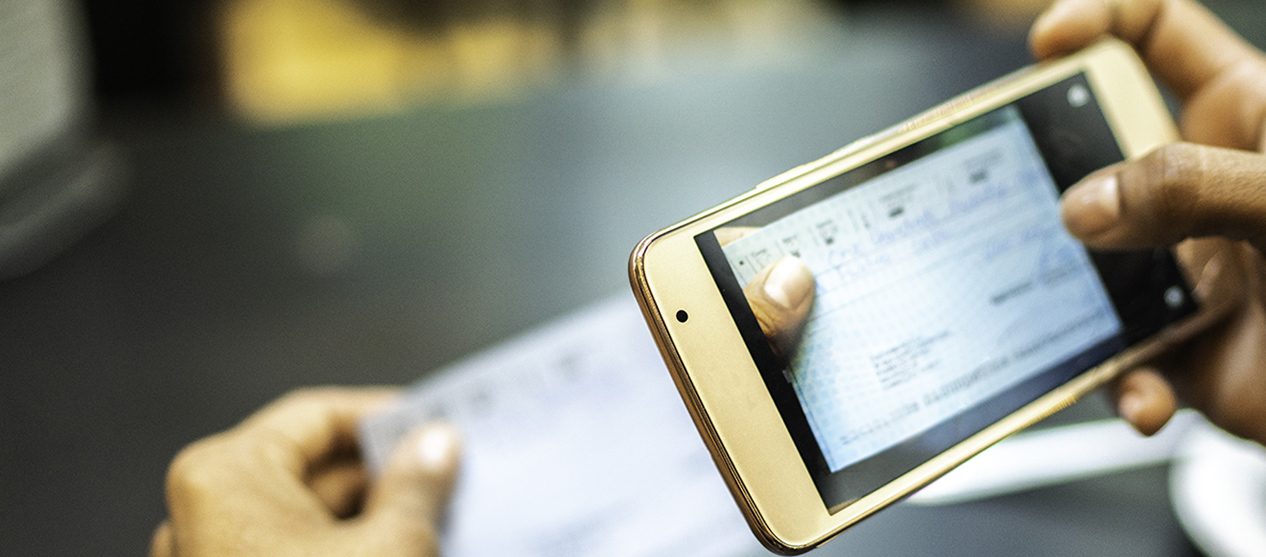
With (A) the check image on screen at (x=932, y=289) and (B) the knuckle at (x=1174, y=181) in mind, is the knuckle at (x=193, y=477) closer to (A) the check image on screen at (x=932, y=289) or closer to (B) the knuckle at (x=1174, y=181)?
(A) the check image on screen at (x=932, y=289)

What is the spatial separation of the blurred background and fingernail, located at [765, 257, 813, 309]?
0.19 metres

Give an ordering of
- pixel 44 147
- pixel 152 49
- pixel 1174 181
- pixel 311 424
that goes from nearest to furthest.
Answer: pixel 1174 181 → pixel 311 424 → pixel 44 147 → pixel 152 49

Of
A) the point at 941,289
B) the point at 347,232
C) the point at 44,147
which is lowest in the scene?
the point at 941,289

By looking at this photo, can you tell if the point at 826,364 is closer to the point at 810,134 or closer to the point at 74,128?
the point at 810,134

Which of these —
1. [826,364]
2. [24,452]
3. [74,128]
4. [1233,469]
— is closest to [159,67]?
[74,128]

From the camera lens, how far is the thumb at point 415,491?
34cm

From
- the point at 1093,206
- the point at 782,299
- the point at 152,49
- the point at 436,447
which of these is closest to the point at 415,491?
the point at 436,447

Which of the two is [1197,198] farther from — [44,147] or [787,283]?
[44,147]

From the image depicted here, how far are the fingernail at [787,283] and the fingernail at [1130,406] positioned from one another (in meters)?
0.20

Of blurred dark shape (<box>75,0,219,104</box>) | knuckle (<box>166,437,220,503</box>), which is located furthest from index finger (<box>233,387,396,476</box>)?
blurred dark shape (<box>75,0,219,104</box>)

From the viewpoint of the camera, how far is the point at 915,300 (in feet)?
1.04

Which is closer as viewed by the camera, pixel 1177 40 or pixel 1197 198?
pixel 1197 198

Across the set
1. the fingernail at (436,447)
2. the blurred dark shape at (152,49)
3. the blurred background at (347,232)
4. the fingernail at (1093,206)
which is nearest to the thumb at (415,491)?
the fingernail at (436,447)

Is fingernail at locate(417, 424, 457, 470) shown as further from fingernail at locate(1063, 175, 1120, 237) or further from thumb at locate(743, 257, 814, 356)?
fingernail at locate(1063, 175, 1120, 237)
